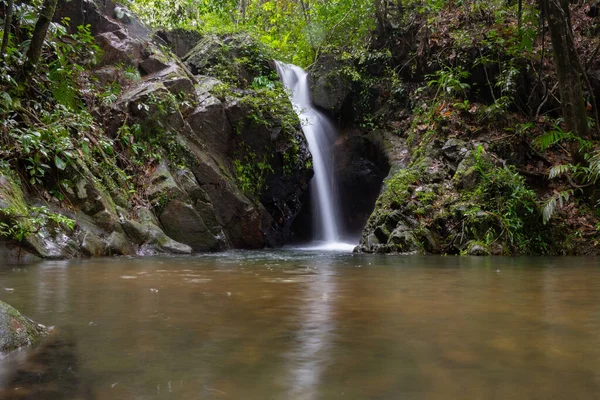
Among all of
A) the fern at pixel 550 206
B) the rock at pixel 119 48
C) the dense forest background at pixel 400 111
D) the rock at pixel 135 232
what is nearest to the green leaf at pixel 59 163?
the dense forest background at pixel 400 111

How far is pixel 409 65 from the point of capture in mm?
14023

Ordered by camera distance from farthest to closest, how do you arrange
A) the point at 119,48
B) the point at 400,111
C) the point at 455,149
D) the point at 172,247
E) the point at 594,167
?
the point at 400,111, the point at 119,48, the point at 455,149, the point at 594,167, the point at 172,247

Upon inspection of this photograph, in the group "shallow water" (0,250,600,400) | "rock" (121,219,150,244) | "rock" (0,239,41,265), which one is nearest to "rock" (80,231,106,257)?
"rock" (121,219,150,244)

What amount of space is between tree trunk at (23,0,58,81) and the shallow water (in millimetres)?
3449

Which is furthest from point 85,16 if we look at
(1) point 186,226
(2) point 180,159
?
(1) point 186,226

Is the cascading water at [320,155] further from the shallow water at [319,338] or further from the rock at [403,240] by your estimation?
the shallow water at [319,338]

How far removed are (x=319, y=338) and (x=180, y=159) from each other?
8404 millimetres

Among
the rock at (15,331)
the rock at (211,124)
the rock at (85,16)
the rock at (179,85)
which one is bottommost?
the rock at (15,331)

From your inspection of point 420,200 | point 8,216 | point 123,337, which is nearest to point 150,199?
point 8,216

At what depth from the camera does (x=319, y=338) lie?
6.65ft

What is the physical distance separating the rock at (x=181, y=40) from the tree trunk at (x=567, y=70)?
952 centimetres

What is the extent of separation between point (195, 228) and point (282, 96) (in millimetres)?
4997

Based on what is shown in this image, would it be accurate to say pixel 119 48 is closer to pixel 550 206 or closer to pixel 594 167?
pixel 550 206

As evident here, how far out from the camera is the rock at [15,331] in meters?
1.78
